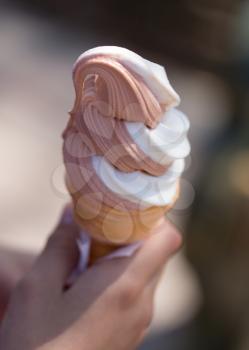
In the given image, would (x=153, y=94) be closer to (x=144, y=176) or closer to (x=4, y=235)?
(x=144, y=176)

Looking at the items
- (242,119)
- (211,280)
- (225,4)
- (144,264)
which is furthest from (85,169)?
(225,4)

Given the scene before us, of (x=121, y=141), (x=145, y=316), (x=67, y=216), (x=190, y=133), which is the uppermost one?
(x=121, y=141)

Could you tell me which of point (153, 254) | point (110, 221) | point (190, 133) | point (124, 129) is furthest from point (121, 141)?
point (190, 133)

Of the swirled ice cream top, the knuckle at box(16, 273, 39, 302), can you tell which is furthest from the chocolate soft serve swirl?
the knuckle at box(16, 273, 39, 302)

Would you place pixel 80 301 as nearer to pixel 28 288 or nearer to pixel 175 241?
pixel 28 288

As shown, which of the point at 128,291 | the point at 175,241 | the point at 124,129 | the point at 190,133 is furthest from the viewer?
the point at 190,133

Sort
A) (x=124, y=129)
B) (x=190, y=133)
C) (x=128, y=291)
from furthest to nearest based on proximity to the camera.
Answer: (x=190, y=133) → (x=128, y=291) → (x=124, y=129)

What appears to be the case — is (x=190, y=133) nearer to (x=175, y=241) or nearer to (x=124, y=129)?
(x=175, y=241)

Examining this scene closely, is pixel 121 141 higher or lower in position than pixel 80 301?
higher

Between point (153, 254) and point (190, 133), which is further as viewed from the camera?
point (190, 133)

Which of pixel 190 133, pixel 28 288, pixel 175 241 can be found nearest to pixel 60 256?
pixel 28 288
